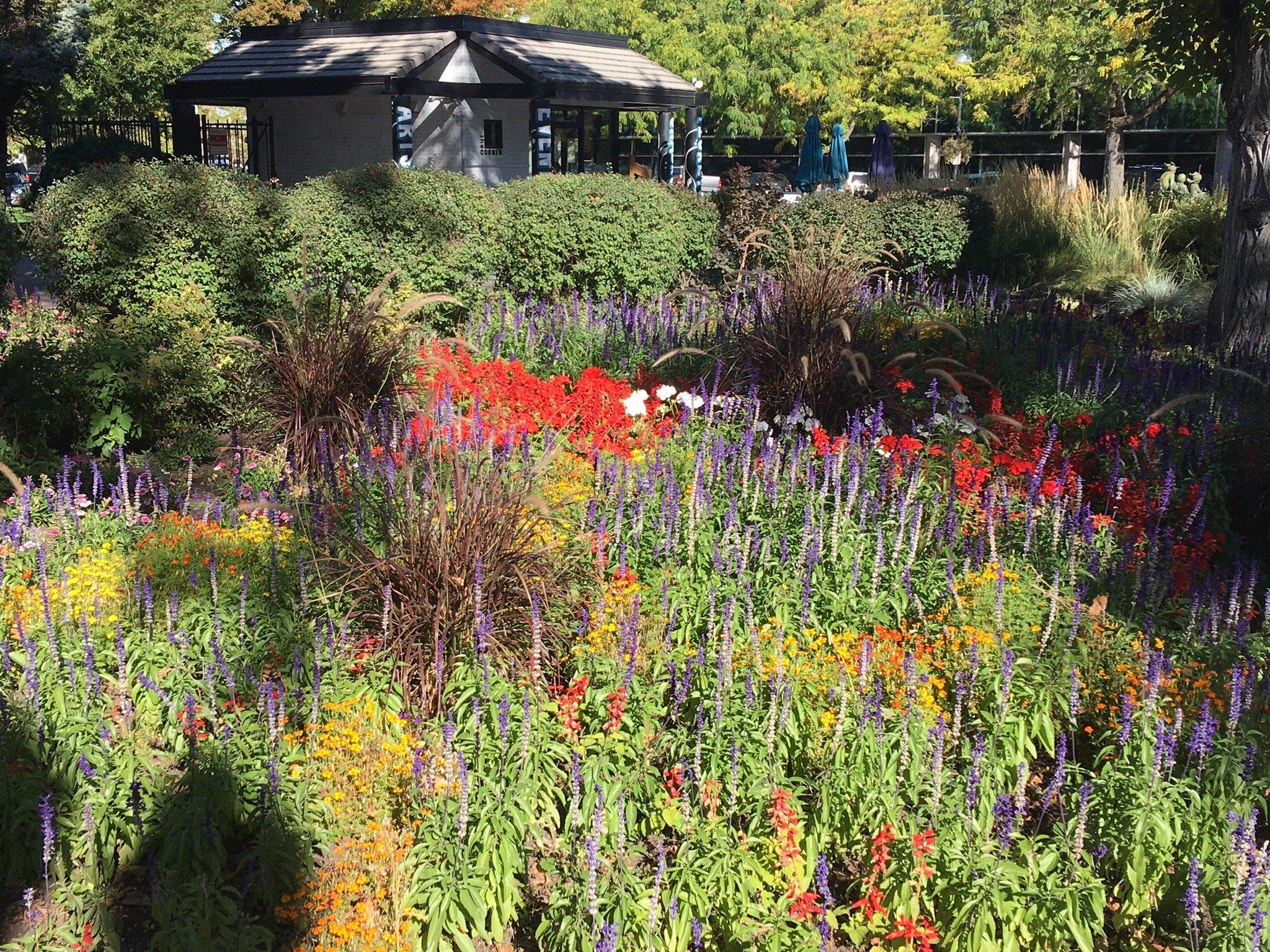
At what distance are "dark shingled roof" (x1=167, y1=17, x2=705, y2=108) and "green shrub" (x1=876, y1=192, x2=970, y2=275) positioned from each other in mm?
13912

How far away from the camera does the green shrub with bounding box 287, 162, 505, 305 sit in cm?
907

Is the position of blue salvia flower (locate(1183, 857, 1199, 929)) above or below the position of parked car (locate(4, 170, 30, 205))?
below

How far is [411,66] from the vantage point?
24.6 m

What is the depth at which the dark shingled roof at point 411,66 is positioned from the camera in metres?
25.1

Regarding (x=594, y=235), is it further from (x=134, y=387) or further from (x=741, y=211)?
(x=134, y=387)

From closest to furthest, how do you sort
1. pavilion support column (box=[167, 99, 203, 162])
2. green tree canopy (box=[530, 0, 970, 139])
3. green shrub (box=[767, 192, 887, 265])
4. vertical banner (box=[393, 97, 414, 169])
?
1. green shrub (box=[767, 192, 887, 265])
2. vertical banner (box=[393, 97, 414, 169])
3. pavilion support column (box=[167, 99, 203, 162])
4. green tree canopy (box=[530, 0, 970, 139])

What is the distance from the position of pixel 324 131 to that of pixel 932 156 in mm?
23092

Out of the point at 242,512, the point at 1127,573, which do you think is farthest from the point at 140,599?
the point at 1127,573

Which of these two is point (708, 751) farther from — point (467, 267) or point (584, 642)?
point (467, 267)

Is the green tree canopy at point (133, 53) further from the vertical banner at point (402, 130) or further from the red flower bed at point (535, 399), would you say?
the red flower bed at point (535, 399)

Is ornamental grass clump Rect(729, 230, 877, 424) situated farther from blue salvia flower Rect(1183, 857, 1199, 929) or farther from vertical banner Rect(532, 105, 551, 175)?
vertical banner Rect(532, 105, 551, 175)

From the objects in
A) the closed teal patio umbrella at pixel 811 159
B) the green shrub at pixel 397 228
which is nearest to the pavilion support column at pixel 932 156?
the closed teal patio umbrella at pixel 811 159

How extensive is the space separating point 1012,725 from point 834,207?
1011 centimetres

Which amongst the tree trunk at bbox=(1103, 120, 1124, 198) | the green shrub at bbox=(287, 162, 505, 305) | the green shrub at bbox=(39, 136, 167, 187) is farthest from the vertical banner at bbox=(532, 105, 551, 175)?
the green shrub at bbox=(287, 162, 505, 305)
